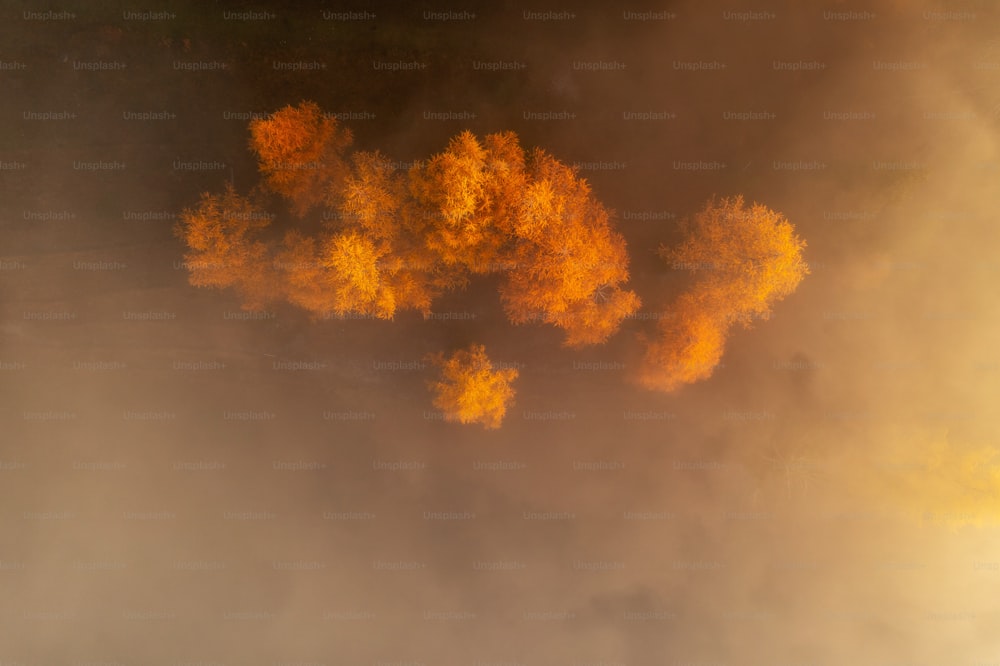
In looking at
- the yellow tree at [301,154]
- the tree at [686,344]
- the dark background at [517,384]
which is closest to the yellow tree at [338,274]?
the dark background at [517,384]

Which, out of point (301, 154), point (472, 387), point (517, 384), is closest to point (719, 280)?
point (517, 384)

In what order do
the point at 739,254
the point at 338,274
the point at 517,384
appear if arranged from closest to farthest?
1. the point at 338,274
2. the point at 739,254
3. the point at 517,384

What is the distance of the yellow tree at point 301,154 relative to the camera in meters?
11.4

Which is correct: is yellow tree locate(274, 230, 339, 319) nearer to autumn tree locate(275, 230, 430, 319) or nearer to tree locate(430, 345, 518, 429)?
autumn tree locate(275, 230, 430, 319)

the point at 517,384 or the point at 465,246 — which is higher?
the point at 465,246

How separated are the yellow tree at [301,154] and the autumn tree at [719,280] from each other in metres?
8.78

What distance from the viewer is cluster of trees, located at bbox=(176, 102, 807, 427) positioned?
1116 cm

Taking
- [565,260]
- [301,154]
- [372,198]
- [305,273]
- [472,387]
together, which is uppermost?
[301,154]

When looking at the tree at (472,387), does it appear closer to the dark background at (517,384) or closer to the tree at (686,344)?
the dark background at (517,384)

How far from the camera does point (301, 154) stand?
11445 mm

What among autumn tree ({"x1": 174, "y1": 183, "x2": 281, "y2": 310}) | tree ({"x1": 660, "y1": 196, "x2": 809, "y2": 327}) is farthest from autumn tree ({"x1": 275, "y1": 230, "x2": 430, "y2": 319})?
tree ({"x1": 660, "y1": 196, "x2": 809, "y2": 327})

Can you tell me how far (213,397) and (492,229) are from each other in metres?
9.02

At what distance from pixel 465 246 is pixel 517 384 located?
425 cm

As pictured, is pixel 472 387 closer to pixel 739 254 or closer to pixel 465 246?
pixel 465 246
